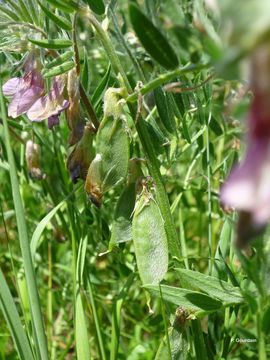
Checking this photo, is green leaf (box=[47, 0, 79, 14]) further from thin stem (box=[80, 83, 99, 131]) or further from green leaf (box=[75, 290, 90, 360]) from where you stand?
green leaf (box=[75, 290, 90, 360])

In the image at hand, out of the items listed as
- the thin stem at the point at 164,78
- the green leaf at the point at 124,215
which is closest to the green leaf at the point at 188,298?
the green leaf at the point at 124,215

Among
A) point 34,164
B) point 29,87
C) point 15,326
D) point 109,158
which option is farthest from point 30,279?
point 34,164

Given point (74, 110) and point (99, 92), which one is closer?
point (74, 110)

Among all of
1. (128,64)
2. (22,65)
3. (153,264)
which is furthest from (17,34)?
(128,64)

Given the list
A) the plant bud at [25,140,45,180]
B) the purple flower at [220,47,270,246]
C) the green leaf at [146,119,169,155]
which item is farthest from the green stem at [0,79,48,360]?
the purple flower at [220,47,270,246]

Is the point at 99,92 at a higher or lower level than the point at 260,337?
higher

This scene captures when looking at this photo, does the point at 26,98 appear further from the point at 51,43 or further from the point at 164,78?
the point at 164,78
